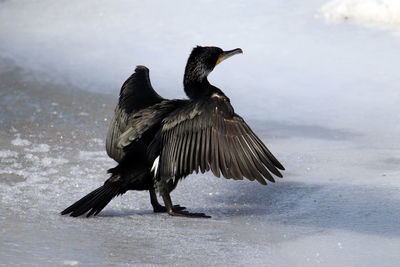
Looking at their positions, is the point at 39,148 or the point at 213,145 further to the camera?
the point at 39,148

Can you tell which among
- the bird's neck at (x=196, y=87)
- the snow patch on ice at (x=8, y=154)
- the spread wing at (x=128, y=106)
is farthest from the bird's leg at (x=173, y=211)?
the snow patch on ice at (x=8, y=154)

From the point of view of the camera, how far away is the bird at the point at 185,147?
4.11 m

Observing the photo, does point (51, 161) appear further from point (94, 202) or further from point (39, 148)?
point (94, 202)

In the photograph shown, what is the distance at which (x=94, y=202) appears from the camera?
4223mm

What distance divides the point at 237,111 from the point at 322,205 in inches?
75.9

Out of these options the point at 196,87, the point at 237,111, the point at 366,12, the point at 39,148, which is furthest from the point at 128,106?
the point at 366,12

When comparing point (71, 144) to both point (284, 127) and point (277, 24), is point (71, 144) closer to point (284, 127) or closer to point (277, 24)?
point (284, 127)

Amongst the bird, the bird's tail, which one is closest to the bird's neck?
the bird

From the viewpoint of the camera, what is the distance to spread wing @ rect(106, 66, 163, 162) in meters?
4.79

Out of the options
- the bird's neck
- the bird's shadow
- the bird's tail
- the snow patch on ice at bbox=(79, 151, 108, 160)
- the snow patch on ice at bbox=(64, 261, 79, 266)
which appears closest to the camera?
the snow patch on ice at bbox=(64, 261, 79, 266)

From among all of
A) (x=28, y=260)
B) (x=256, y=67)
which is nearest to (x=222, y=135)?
(x=28, y=260)

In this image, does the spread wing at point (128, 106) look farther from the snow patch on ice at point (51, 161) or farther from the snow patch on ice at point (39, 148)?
the snow patch on ice at point (39, 148)

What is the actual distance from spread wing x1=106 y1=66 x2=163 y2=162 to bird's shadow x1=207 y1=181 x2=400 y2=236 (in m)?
0.68

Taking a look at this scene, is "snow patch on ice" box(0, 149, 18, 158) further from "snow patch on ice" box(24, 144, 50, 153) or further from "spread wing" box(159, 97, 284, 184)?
"spread wing" box(159, 97, 284, 184)
